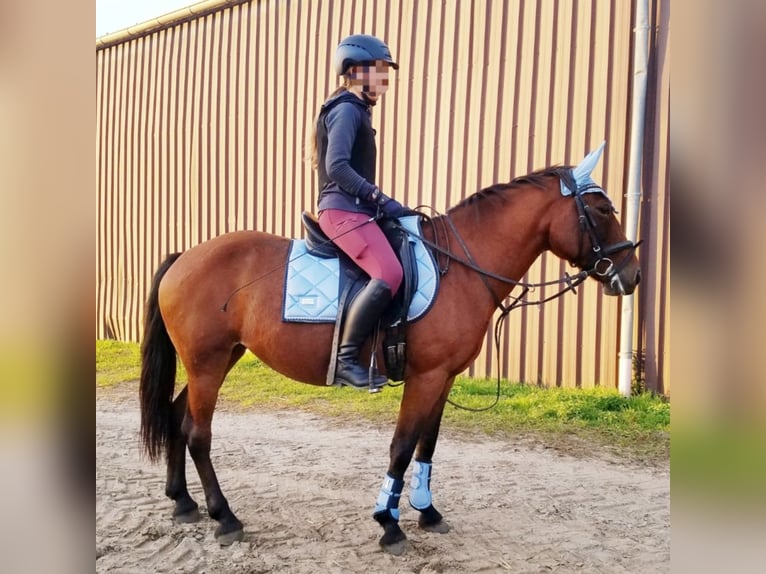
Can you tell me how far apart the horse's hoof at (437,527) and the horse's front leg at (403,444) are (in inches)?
10.5

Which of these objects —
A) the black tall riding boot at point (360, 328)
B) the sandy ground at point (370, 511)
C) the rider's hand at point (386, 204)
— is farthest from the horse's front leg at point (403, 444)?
the rider's hand at point (386, 204)

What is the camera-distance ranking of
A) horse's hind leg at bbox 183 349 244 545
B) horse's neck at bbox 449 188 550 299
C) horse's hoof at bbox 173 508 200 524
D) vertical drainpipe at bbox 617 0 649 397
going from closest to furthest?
horse's neck at bbox 449 188 550 299
horse's hind leg at bbox 183 349 244 545
horse's hoof at bbox 173 508 200 524
vertical drainpipe at bbox 617 0 649 397

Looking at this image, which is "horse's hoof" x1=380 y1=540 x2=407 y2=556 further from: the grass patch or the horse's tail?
the grass patch

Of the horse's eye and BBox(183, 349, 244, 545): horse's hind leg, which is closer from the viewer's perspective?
the horse's eye

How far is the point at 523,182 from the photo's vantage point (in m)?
3.21

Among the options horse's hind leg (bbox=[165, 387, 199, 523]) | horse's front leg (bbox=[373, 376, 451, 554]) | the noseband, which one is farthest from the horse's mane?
horse's hind leg (bbox=[165, 387, 199, 523])

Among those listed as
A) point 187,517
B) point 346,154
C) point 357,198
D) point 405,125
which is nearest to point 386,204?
point 357,198

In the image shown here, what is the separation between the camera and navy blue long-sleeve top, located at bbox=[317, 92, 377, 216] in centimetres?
294

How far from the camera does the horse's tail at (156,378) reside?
3.46 metres

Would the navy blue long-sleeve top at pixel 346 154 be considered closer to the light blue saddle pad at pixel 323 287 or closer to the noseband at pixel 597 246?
the light blue saddle pad at pixel 323 287

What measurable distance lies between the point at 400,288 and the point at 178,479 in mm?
1841

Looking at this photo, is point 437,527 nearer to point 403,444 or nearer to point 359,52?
point 403,444

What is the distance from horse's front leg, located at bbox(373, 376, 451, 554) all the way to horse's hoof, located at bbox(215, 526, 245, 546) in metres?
0.79

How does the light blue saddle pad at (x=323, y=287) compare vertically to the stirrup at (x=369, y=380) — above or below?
above
